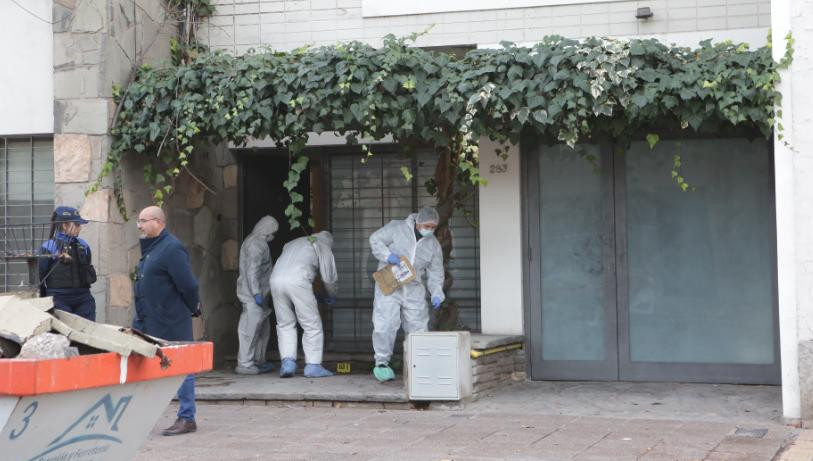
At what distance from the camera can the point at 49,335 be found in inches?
180

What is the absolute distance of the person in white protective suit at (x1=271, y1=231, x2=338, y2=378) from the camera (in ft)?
36.1

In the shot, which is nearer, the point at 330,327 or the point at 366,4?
the point at 366,4

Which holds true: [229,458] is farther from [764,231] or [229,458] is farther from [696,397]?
[764,231]

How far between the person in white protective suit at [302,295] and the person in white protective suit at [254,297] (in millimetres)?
352

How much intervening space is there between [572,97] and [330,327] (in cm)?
433

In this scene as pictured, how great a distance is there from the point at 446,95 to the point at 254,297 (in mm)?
3371

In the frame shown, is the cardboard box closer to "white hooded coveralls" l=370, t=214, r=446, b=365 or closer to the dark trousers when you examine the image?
"white hooded coveralls" l=370, t=214, r=446, b=365

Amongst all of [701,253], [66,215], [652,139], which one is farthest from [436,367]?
[66,215]

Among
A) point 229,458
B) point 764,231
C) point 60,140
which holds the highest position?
point 60,140

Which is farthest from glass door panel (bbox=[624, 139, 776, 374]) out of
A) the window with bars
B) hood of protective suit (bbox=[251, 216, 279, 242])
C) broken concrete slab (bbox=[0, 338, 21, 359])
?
broken concrete slab (bbox=[0, 338, 21, 359])

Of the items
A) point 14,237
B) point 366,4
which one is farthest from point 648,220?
point 14,237

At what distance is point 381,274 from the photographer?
10609 millimetres

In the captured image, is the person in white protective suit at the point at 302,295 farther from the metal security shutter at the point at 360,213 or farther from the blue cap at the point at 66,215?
the blue cap at the point at 66,215

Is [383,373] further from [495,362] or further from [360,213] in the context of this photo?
[360,213]
